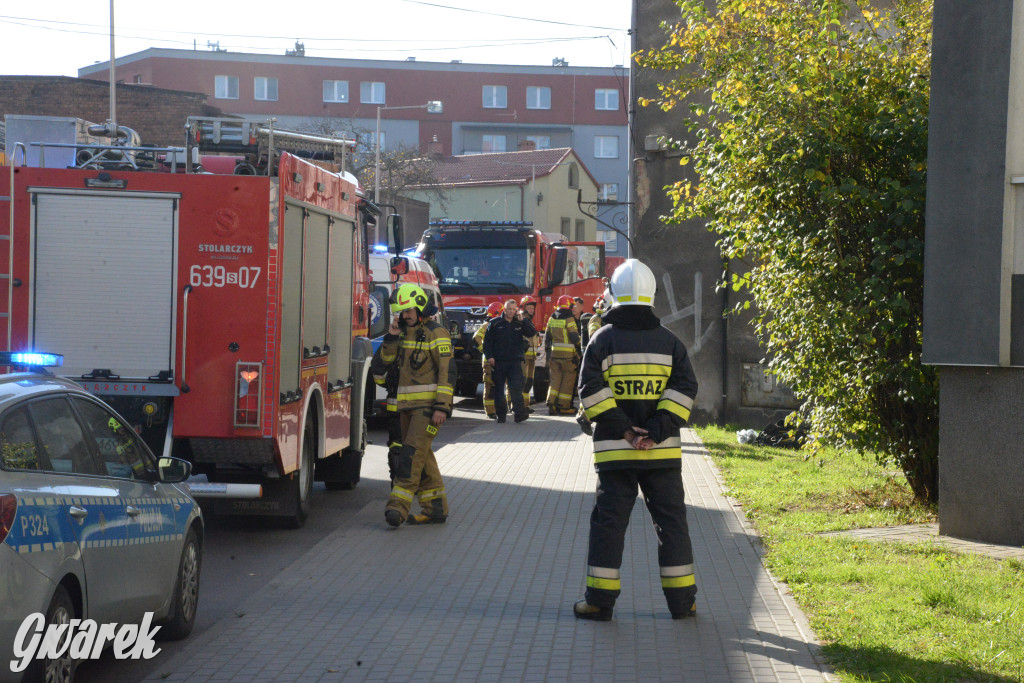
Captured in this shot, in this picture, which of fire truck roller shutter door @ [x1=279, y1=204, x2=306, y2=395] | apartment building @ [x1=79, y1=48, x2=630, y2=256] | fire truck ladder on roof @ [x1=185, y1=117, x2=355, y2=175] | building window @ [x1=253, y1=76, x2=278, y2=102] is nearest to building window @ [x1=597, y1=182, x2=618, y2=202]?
apartment building @ [x1=79, y1=48, x2=630, y2=256]

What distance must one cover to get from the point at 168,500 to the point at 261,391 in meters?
2.44

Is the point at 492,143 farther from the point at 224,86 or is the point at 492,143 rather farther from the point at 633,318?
the point at 633,318

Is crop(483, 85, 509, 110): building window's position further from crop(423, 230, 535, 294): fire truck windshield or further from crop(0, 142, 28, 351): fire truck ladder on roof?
crop(0, 142, 28, 351): fire truck ladder on roof

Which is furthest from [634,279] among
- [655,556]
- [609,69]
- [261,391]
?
[609,69]

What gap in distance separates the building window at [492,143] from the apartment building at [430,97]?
7cm

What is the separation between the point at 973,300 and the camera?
26.7ft

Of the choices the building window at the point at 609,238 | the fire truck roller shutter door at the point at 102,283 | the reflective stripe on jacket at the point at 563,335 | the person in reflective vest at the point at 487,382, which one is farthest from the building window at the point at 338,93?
the fire truck roller shutter door at the point at 102,283

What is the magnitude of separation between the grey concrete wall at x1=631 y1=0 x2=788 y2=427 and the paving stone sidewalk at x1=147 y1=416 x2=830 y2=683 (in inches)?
273

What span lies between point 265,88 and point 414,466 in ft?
222

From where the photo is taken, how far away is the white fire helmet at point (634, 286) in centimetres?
639

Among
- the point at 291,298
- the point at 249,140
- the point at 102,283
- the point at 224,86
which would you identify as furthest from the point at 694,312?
the point at 224,86

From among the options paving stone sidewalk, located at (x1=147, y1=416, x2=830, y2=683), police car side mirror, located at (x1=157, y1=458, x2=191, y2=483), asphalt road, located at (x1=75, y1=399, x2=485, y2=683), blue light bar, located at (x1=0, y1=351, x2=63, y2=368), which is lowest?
asphalt road, located at (x1=75, y1=399, x2=485, y2=683)

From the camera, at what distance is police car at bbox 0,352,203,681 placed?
417cm

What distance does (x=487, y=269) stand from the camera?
23.4 metres
